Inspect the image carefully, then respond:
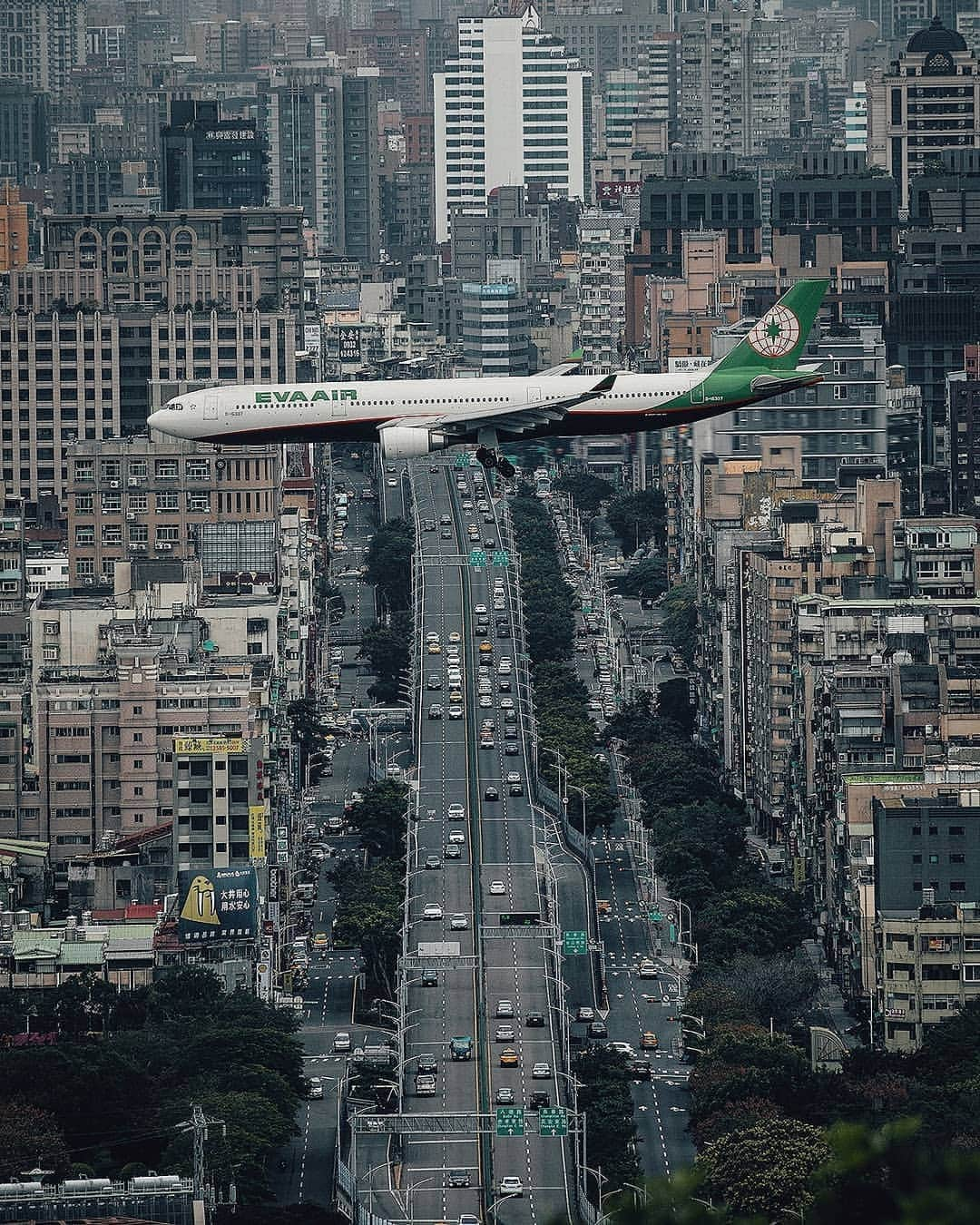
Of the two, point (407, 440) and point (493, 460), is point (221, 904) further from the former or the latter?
point (407, 440)

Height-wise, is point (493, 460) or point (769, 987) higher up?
point (493, 460)

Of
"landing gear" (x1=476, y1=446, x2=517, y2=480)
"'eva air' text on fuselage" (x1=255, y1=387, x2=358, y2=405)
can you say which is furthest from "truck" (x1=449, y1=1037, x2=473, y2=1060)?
"'eva air' text on fuselage" (x1=255, y1=387, x2=358, y2=405)

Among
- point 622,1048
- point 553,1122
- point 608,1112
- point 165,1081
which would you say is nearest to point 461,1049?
point 622,1048

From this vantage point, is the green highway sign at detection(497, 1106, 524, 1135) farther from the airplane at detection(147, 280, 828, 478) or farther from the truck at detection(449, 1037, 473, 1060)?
the airplane at detection(147, 280, 828, 478)

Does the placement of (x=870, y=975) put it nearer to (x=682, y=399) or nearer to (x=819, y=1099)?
(x=819, y=1099)

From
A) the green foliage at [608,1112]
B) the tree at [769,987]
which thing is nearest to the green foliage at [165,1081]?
the green foliage at [608,1112]
